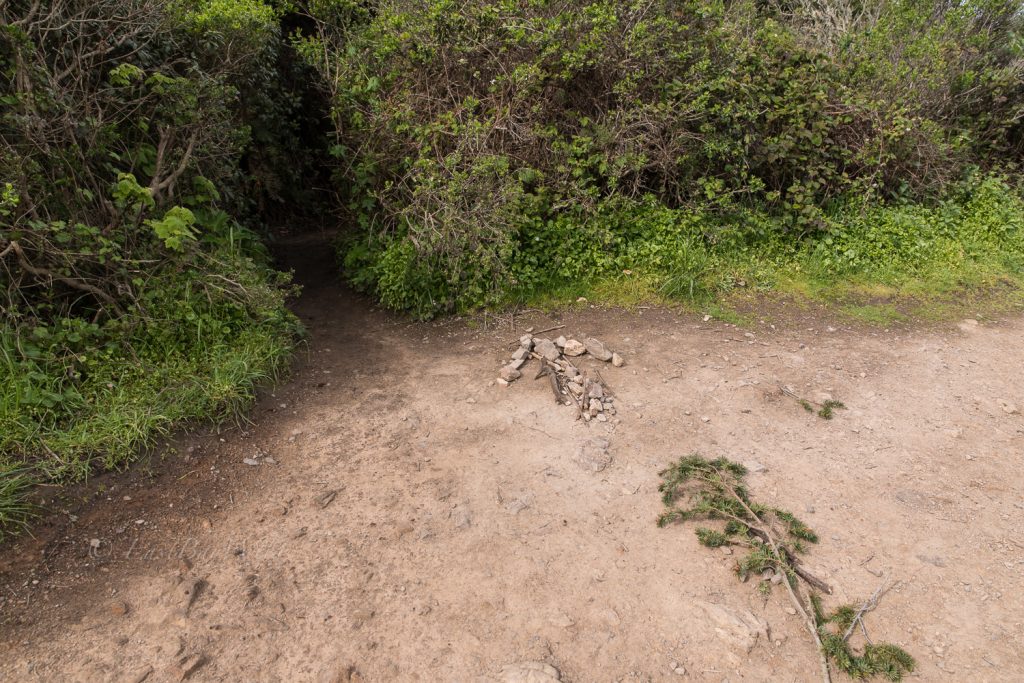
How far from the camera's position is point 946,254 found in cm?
676

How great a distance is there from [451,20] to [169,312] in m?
3.30

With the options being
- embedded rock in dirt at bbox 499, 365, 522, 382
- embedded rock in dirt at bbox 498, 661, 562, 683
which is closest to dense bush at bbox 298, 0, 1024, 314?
embedded rock in dirt at bbox 499, 365, 522, 382

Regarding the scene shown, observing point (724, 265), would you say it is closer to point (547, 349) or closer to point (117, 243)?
point (547, 349)

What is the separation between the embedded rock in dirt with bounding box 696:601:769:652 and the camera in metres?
2.82

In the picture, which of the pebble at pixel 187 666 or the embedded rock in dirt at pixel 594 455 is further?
the embedded rock in dirt at pixel 594 455

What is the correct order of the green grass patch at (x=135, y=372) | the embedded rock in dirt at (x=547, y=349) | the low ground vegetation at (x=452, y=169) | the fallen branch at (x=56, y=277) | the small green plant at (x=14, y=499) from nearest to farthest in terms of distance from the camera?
1. the small green plant at (x=14, y=499)
2. the green grass patch at (x=135, y=372)
3. the fallen branch at (x=56, y=277)
4. the low ground vegetation at (x=452, y=169)
5. the embedded rock in dirt at (x=547, y=349)

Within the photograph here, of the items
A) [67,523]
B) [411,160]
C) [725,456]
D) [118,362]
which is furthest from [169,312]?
[725,456]

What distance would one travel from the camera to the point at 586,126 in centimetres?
617

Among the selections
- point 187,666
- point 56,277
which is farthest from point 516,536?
point 56,277

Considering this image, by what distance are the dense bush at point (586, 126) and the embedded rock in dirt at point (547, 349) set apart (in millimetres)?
716

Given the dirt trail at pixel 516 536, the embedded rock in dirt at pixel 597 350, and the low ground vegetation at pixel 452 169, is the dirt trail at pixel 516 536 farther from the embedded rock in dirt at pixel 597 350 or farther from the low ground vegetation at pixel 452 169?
the low ground vegetation at pixel 452 169

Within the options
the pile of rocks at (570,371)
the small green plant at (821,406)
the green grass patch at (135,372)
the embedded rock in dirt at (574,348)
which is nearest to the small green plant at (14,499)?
the green grass patch at (135,372)

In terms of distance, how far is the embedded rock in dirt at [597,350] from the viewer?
5.06 metres

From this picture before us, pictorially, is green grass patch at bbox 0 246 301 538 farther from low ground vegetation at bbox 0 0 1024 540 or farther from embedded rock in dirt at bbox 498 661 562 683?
embedded rock in dirt at bbox 498 661 562 683
